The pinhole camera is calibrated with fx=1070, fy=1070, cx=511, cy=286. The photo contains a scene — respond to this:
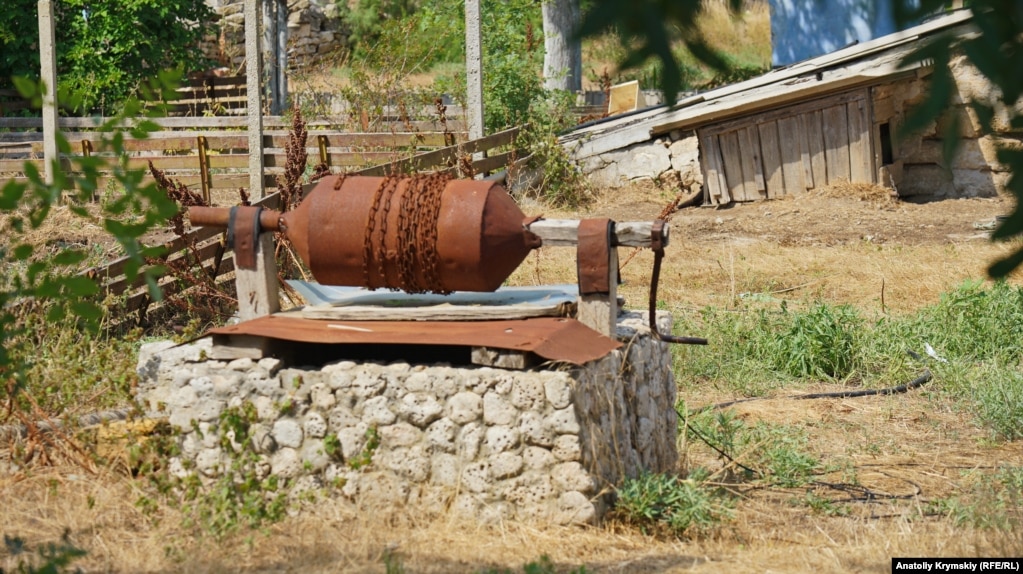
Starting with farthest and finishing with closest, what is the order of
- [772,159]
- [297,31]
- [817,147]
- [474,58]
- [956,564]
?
[297,31], [772,159], [817,147], [474,58], [956,564]

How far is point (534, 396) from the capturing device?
14.8 feet

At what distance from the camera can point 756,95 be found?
48.1 ft

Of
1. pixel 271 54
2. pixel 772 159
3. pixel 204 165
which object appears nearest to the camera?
pixel 204 165

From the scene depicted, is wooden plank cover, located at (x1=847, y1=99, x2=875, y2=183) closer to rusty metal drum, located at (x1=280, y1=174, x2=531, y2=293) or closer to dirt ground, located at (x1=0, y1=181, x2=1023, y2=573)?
dirt ground, located at (x1=0, y1=181, x2=1023, y2=573)

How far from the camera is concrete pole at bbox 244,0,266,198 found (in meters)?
10.1

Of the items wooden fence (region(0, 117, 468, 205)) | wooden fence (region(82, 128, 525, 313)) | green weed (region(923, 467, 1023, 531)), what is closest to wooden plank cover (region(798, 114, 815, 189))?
wooden fence (region(0, 117, 468, 205))

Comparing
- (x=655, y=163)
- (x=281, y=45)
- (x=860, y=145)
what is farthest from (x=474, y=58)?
(x=281, y=45)

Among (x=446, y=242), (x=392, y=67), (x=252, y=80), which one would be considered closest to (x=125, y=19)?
(x=392, y=67)

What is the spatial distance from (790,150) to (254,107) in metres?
8.06

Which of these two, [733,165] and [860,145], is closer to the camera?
[860,145]

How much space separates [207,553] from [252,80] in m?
6.75

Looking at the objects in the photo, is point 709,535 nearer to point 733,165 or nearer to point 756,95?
point 756,95

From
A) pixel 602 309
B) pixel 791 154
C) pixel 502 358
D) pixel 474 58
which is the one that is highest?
pixel 474 58

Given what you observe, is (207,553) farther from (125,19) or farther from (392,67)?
(125,19)
